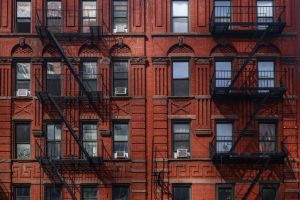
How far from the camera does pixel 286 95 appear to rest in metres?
35.8

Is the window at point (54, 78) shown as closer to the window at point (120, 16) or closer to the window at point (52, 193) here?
the window at point (120, 16)

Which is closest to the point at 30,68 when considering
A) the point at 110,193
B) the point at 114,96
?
the point at 114,96

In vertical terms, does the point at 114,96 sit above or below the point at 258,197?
above

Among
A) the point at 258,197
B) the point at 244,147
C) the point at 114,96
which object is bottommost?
the point at 258,197

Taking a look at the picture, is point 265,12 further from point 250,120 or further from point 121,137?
point 121,137

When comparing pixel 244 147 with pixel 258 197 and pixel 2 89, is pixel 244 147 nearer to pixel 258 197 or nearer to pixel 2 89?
pixel 258 197

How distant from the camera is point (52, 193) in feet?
116

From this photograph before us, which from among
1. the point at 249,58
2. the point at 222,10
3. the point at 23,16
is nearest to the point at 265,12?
the point at 222,10

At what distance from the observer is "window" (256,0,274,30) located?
36.3m

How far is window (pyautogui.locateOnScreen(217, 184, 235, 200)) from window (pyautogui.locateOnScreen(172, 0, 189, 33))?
788 centimetres

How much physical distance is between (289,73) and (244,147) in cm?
431

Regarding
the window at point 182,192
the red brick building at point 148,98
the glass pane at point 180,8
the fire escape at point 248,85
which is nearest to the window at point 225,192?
the red brick building at point 148,98

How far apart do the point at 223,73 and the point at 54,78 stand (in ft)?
27.4

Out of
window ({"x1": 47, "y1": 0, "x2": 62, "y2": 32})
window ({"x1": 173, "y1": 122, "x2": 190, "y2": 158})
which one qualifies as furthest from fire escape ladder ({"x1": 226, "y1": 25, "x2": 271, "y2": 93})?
window ({"x1": 47, "y1": 0, "x2": 62, "y2": 32})
